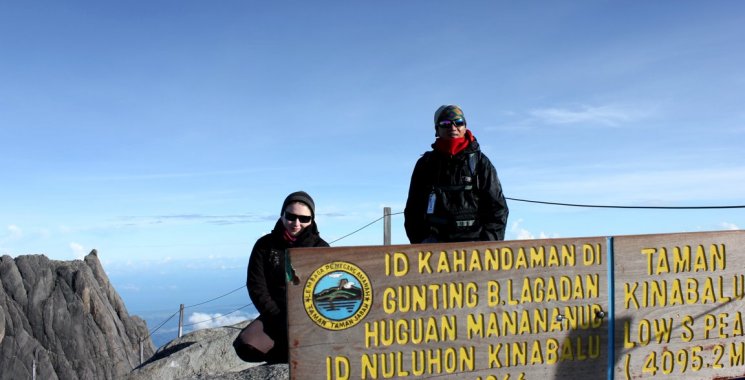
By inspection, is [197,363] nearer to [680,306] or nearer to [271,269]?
[271,269]

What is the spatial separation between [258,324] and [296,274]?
1433mm

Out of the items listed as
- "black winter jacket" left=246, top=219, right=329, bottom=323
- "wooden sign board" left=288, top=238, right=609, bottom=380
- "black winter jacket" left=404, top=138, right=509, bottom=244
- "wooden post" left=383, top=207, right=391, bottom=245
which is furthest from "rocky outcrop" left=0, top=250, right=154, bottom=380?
"wooden sign board" left=288, top=238, right=609, bottom=380

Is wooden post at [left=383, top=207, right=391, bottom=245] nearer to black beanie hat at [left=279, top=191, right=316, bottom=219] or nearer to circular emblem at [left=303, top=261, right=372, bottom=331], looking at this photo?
black beanie hat at [left=279, top=191, right=316, bottom=219]

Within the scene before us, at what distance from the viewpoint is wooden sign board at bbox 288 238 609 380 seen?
155 inches

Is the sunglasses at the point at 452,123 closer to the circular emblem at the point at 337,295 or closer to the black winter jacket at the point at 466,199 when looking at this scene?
the black winter jacket at the point at 466,199

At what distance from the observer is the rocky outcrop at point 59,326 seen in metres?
38.6

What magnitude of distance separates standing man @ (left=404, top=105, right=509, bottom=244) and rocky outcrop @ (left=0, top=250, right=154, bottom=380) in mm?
38391

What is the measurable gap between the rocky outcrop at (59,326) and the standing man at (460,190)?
38.4m

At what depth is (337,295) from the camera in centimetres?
396

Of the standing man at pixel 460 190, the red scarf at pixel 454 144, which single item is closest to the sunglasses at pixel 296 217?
the standing man at pixel 460 190

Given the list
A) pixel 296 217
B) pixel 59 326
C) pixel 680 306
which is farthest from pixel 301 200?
pixel 59 326

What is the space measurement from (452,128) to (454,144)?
0.14m

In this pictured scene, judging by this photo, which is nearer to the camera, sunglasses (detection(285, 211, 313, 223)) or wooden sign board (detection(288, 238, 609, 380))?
wooden sign board (detection(288, 238, 609, 380))

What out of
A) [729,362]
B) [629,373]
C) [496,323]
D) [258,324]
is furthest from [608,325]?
[258,324]
